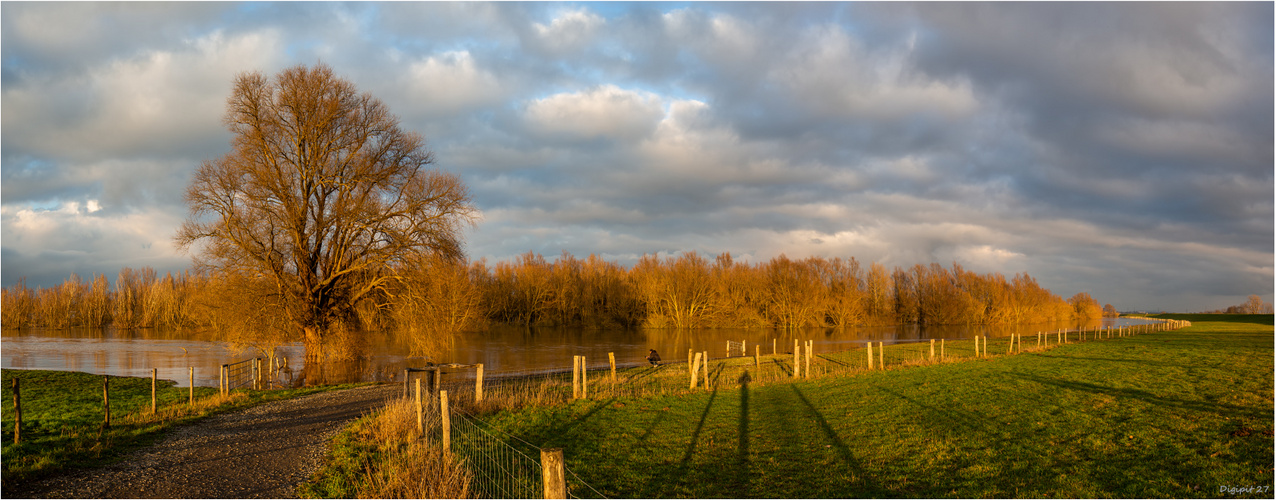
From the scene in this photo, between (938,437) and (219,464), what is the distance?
1260cm

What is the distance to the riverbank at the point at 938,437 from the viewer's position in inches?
334

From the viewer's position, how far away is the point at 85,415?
599 inches

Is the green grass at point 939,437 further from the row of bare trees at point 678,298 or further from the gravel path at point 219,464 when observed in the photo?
the row of bare trees at point 678,298

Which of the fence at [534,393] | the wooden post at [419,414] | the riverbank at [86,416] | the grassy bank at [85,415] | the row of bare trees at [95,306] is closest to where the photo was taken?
the fence at [534,393]

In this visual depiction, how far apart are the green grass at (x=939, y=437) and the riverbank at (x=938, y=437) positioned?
3cm

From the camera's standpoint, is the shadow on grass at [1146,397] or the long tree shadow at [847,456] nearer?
the long tree shadow at [847,456]

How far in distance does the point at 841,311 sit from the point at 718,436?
8234cm

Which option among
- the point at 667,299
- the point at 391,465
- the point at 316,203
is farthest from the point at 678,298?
the point at 391,465

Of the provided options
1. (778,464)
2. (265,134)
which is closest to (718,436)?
(778,464)

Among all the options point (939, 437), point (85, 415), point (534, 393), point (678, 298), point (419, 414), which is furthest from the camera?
point (678, 298)

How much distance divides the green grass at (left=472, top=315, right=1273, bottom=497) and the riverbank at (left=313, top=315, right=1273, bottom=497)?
0.03 m

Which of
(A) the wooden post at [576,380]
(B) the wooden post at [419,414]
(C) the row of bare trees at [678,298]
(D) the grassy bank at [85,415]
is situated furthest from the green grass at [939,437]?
(C) the row of bare trees at [678,298]

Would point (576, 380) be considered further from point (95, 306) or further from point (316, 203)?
point (95, 306)

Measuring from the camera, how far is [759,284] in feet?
302
